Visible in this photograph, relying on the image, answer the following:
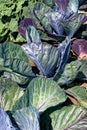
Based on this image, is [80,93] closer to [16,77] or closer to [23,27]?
[16,77]

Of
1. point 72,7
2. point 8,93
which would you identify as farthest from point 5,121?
point 72,7

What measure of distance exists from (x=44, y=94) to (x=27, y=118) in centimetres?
25

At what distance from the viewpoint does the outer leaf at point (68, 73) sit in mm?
1868

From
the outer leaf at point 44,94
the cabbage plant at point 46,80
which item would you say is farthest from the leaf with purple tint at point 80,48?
the outer leaf at point 44,94

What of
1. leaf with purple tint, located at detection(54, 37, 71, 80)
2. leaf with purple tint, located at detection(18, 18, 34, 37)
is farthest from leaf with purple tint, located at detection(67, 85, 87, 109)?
leaf with purple tint, located at detection(18, 18, 34, 37)

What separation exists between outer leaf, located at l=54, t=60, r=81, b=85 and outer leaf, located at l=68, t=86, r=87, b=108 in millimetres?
51

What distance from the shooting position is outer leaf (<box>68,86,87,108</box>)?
1.82 m

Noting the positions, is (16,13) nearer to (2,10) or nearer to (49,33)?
(2,10)

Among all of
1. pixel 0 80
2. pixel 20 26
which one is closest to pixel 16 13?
pixel 20 26

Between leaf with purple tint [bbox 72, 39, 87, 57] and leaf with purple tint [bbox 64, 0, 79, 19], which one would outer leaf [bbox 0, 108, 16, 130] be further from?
leaf with purple tint [bbox 64, 0, 79, 19]

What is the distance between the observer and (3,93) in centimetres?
169

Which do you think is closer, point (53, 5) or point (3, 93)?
point (3, 93)

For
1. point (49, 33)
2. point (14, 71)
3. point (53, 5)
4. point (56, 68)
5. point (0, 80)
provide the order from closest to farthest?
point (0, 80) < point (14, 71) < point (56, 68) < point (49, 33) < point (53, 5)

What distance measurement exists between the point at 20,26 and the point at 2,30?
210 millimetres
